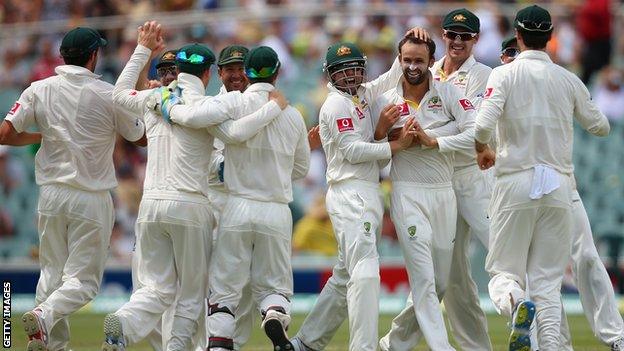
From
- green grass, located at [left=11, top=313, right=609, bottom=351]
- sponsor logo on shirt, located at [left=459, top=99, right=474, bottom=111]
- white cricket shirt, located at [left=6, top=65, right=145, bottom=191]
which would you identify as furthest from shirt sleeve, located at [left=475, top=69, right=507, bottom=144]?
green grass, located at [left=11, top=313, right=609, bottom=351]

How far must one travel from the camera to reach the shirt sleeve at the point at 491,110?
33.3ft

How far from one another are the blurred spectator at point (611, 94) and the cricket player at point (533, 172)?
10337 millimetres

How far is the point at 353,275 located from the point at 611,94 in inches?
433

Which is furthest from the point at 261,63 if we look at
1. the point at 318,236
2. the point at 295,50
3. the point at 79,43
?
the point at 295,50

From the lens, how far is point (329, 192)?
10.9 meters

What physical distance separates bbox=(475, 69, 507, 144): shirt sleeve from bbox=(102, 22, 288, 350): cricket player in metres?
1.54

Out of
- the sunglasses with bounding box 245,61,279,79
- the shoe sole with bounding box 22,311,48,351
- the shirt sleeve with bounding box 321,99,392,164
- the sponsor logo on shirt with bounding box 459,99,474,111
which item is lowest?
the shoe sole with bounding box 22,311,48,351

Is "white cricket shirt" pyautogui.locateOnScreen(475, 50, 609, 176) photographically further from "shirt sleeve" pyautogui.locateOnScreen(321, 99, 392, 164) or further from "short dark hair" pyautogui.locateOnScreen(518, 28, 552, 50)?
"shirt sleeve" pyautogui.locateOnScreen(321, 99, 392, 164)

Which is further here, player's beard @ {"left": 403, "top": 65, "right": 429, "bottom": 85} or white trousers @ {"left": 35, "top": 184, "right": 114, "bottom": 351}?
white trousers @ {"left": 35, "top": 184, "right": 114, "bottom": 351}

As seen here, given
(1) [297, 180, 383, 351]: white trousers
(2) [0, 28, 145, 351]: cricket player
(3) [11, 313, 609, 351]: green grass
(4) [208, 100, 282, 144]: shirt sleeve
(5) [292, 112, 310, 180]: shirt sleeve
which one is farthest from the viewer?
(3) [11, 313, 609, 351]: green grass

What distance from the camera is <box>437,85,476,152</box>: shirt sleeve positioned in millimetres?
10688

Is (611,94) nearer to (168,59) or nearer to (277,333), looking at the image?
(168,59)

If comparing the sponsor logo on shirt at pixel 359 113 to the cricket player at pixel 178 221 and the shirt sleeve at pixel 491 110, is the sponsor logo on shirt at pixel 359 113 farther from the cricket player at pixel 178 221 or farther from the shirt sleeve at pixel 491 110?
the shirt sleeve at pixel 491 110

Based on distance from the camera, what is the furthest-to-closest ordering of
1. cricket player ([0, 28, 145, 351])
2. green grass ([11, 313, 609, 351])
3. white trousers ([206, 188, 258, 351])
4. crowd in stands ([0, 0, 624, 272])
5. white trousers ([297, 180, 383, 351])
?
crowd in stands ([0, 0, 624, 272]), green grass ([11, 313, 609, 351]), cricket player ([0, 28, 145, 351]), white trousers ([206, 188, 258, 351]), white trousers ([297, 180, 383, 351])
